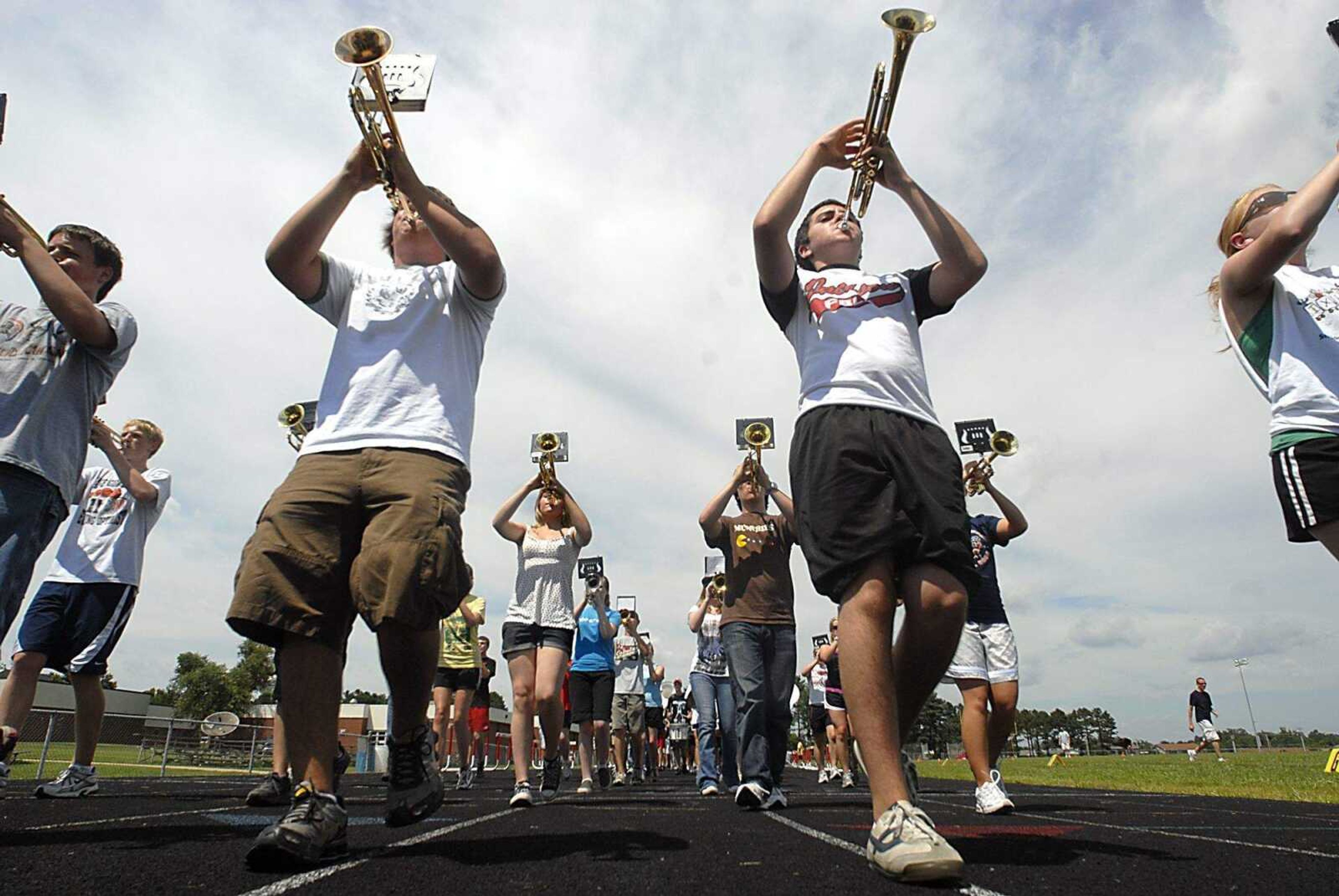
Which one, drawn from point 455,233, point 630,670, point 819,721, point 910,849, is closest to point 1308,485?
point 910,849

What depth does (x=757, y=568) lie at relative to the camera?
18.0ft

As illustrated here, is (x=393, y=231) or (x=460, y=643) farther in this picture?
(x=460, y=643)

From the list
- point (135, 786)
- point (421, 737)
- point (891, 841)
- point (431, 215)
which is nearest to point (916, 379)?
point (891, 841)

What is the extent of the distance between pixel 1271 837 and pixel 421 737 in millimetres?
3531

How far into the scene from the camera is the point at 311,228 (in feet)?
8.94

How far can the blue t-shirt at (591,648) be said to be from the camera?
25.6 ft

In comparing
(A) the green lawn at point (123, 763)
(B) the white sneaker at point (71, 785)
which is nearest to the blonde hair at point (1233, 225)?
(B) the white sneaker at point (71, 785)

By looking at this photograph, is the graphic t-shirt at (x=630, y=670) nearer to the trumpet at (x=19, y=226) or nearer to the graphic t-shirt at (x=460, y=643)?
the graphic t-shirt at (x=460, y=643)

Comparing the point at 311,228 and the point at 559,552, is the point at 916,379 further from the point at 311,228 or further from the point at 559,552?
the point at 559,552

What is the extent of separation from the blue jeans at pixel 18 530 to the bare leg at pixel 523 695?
10.7 ft

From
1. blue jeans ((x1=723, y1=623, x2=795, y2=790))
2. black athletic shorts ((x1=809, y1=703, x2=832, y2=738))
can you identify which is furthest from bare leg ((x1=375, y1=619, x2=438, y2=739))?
black athletic shorts ((x1=809, y1=703, x2=832, y2=738))

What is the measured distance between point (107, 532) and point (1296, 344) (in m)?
6.00

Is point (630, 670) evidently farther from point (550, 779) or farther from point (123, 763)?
point (123, 763)

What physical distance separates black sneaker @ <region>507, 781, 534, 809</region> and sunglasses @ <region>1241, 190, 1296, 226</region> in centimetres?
465
